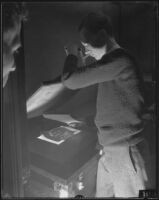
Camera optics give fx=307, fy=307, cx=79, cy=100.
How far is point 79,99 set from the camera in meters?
1.67

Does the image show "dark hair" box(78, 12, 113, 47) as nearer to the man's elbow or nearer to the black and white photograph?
the black and white photograph

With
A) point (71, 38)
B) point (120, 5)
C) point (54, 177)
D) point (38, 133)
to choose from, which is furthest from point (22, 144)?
point (120, 5)

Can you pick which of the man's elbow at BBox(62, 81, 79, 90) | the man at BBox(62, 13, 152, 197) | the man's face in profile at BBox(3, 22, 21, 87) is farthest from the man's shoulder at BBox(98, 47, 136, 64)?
the man's face in profile at BBox(3, 22, 21, 87)

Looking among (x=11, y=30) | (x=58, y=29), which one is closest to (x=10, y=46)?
(x=11, y=30)

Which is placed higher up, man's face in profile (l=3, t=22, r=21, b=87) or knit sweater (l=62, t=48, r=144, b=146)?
man's face in profile (l=3, t=22, r=21, b=87)

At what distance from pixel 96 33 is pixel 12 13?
44cm

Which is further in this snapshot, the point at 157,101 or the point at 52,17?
the point at 157,101

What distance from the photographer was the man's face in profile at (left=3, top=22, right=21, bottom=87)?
61.8 inches

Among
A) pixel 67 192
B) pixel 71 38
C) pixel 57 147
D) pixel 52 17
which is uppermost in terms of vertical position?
pixel 52 17

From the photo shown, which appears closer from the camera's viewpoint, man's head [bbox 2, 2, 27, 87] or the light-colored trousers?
man's head [bbox 2, 2, 27, 87]

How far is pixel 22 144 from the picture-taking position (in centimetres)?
167

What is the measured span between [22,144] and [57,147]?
0.19 metres

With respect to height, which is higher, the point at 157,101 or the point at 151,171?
the point at 157,101

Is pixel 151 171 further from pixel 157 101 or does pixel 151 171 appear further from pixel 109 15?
pixel 109 15
